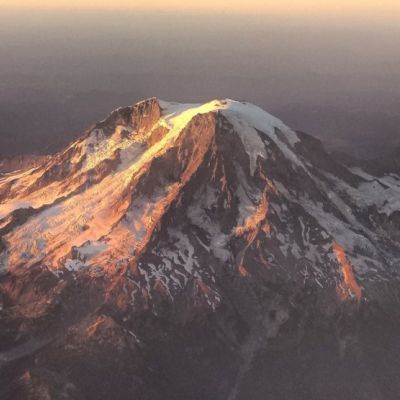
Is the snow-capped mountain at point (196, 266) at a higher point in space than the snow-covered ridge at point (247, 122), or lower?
lower

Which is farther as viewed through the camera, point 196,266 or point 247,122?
point 247,122

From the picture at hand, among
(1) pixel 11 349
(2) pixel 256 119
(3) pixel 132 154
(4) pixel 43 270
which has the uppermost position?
(2) pixel 256 119

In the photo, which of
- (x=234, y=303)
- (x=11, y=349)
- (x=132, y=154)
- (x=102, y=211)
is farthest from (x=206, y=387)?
(x=132, y=154)

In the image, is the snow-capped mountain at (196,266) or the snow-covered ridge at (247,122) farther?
the snow-covered ridge at (247,122)

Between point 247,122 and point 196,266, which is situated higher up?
point 247,122

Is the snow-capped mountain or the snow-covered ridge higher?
the snow-covered ridge

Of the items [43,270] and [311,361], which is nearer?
[311,361]

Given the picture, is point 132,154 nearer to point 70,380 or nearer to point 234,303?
point 234,303

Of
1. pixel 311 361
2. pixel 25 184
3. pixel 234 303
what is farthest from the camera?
pixel 25 184
